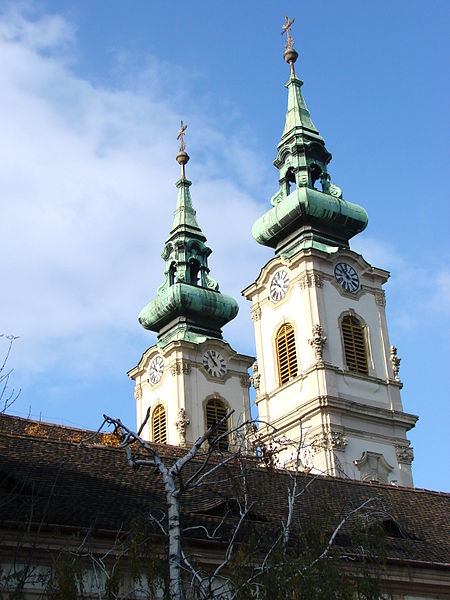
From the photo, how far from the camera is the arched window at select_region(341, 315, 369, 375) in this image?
39.8 meters

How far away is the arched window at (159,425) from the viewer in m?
45.6

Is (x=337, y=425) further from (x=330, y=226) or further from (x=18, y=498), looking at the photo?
(x=18, y=498)

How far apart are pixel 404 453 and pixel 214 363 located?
10.5 m

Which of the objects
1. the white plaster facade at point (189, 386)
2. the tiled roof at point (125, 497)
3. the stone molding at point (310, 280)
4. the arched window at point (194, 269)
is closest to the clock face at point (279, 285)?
the stone molding at point (310, 280)

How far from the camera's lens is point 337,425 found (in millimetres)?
37594

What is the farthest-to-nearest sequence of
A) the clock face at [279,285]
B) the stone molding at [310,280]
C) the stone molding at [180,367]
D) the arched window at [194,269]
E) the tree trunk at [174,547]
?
1. the arched window at [194,269]
2. the stone molding at [180,367]
3. the clock face at [279,285]
4. the stone molding at [310,280]
5. the tree trunk at [174,547]

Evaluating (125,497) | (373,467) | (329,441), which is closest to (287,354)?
(329,441)

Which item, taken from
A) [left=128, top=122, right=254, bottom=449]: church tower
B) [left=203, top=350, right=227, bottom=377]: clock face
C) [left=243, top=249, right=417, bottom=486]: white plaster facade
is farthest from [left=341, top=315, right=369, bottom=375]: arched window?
[left=203, top=350, right=227, bottom=377]: clock face

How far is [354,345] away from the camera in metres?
40.2

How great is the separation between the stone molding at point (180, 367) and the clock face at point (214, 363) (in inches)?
38.7

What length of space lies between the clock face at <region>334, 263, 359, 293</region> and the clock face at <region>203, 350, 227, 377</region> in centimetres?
797

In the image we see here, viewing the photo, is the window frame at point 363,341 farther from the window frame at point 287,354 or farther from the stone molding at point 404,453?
the stone molding at point 404,453

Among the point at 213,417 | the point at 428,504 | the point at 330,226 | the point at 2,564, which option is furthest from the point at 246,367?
the point at 2,564

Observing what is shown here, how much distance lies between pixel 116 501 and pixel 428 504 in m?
8.42
